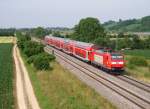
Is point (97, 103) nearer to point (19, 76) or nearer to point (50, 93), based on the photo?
point (50, 93)

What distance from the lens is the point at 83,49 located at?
2391 inches

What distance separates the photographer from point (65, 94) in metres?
31.3

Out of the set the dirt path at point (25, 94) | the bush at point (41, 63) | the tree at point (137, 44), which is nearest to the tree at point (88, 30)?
the tree at point (137, 44)

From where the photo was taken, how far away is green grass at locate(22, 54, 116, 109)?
2731 cm

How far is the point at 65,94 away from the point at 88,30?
11368 cm

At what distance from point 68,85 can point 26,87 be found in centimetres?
466

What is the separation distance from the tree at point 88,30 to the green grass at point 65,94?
99974 mm

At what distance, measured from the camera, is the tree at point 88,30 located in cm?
14212

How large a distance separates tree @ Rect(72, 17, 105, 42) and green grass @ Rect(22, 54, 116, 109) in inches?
3936

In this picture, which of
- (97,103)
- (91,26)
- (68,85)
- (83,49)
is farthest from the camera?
(91,26)

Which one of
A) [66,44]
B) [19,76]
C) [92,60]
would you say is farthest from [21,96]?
[66,44]

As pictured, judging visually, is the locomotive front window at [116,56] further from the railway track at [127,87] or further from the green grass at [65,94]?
the green grass at [65,94]

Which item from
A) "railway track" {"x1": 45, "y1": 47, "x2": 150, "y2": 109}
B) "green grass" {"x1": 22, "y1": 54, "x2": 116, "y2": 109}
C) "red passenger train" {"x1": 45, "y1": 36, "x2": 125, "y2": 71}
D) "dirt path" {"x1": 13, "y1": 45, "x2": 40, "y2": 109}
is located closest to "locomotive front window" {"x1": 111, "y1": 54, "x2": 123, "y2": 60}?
"red passenger train" {"x1": 45, "y1": 36, "x2": 125, "y2": 71}

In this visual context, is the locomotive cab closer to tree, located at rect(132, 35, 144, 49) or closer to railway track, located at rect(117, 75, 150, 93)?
railway track, located at rect(117, 75, 150, 93)
